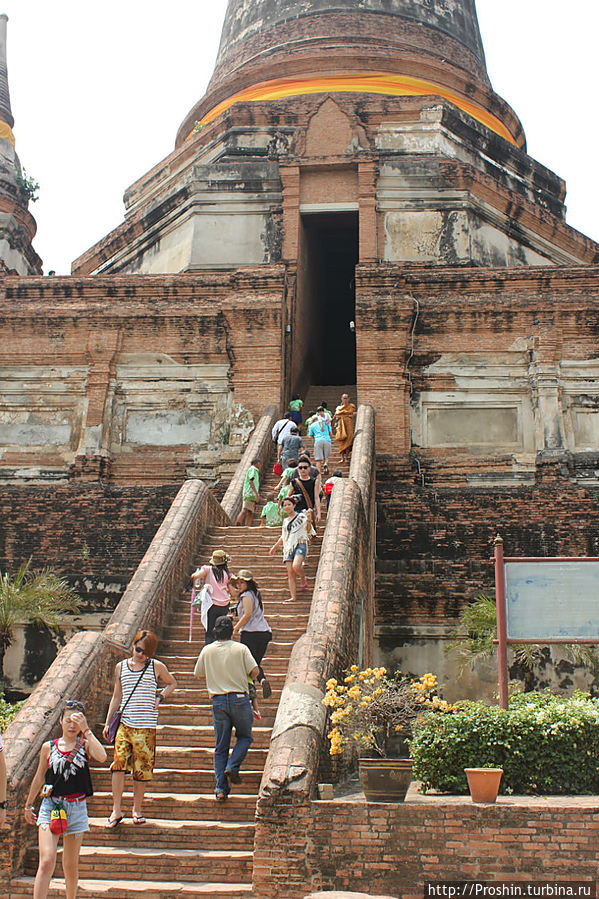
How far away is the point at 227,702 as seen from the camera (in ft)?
21.2

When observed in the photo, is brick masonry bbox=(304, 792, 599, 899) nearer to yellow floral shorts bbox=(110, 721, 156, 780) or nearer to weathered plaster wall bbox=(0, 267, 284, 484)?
yellow floral shorts bbox=(110, 721, 156, 780)

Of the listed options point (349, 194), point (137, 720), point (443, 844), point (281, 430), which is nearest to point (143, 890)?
point (137, 720)

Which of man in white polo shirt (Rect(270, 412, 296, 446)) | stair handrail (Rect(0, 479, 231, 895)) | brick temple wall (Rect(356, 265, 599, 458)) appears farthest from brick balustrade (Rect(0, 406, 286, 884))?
brick temple wall (Rect(356, 265, 599, 458))

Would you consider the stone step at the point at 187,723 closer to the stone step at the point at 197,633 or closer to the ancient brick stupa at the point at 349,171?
the stone step at the point at 197,633

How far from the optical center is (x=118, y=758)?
20.4 feet

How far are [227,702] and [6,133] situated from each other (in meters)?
18.6

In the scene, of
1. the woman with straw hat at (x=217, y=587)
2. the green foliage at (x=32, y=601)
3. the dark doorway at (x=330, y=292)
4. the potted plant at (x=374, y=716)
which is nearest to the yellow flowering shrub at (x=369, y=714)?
the potted plant at (x=374, y=716)

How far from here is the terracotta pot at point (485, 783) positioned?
593cm

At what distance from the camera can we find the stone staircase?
5.90m

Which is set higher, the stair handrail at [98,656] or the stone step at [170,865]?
the stair handrail at [98,656]

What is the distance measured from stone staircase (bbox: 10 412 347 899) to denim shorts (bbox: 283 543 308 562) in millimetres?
791

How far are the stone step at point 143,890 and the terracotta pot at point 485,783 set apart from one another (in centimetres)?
149

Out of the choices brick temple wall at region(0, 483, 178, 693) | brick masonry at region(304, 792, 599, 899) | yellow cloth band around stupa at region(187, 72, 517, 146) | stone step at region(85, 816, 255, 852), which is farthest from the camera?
yellow cloth band around stupa at region(187, 72, 517, 146)

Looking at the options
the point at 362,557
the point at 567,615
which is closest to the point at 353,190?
the point at 362,557
